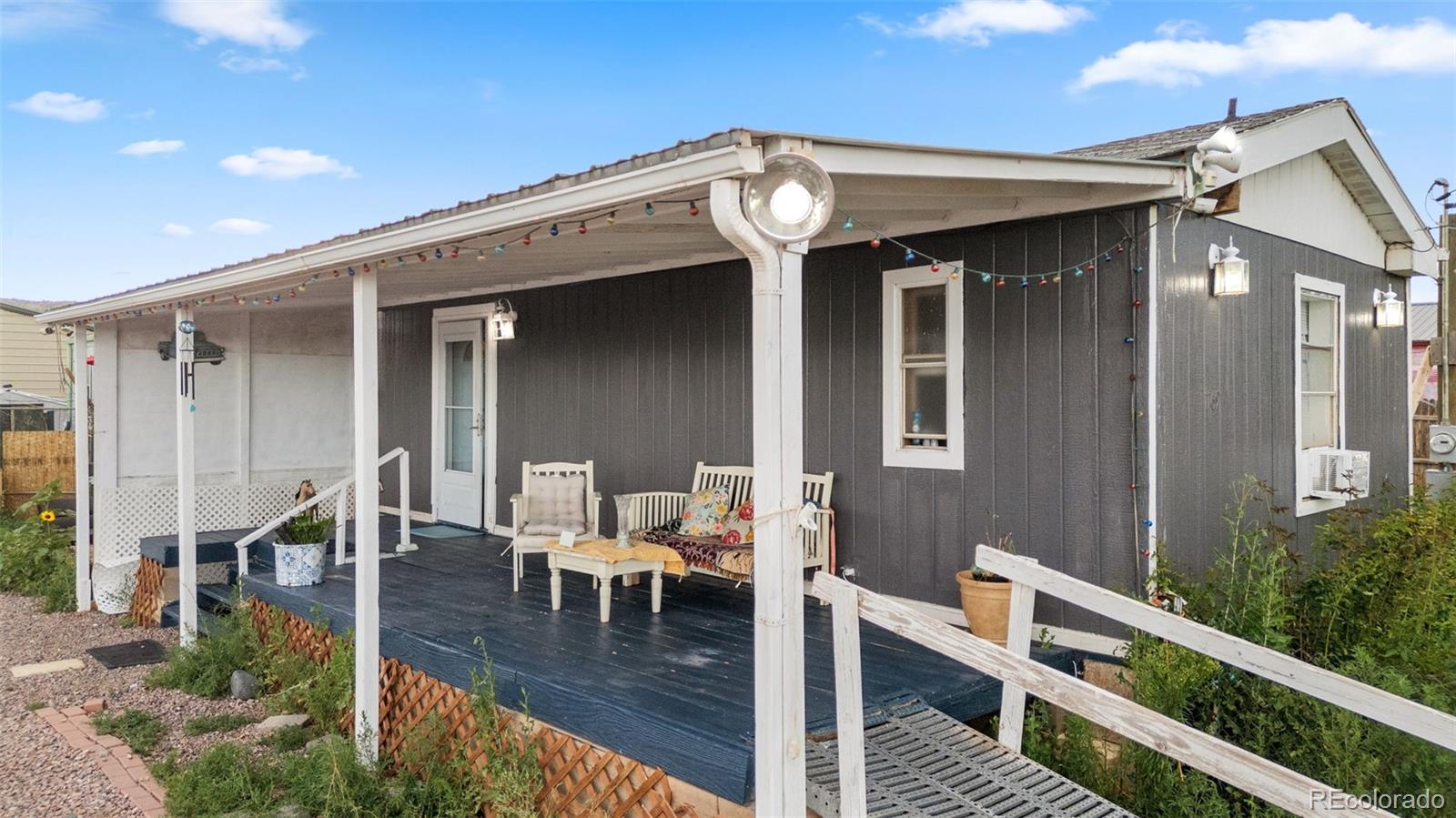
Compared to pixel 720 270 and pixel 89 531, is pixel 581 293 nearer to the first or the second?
pixel 720 270

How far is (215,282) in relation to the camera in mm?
5480

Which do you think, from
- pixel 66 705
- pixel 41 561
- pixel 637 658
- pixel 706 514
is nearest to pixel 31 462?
pixel 41 561

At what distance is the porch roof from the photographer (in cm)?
269

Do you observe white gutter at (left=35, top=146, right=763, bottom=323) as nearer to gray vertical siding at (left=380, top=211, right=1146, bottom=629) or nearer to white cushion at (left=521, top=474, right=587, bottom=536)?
white cushion at (left=521, top=474, right=587, bottom=536)

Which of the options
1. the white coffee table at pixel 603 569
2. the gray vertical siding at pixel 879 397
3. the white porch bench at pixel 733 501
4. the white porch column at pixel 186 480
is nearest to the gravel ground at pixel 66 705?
the white porch column at pixel 186 480

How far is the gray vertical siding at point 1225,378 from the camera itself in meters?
4.29

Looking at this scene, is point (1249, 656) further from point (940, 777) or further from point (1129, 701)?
point (940, 777)

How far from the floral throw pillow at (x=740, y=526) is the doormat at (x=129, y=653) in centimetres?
411

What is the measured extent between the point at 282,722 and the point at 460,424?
380cm

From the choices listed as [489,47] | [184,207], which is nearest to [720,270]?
[489,47]

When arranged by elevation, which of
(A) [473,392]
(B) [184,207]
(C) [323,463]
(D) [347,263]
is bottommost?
(C) [323,463]

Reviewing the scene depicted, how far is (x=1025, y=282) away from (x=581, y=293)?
3.59 m

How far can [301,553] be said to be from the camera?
5832 millimetres

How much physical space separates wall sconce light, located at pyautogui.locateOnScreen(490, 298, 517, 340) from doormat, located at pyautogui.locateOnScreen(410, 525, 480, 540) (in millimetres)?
1714
